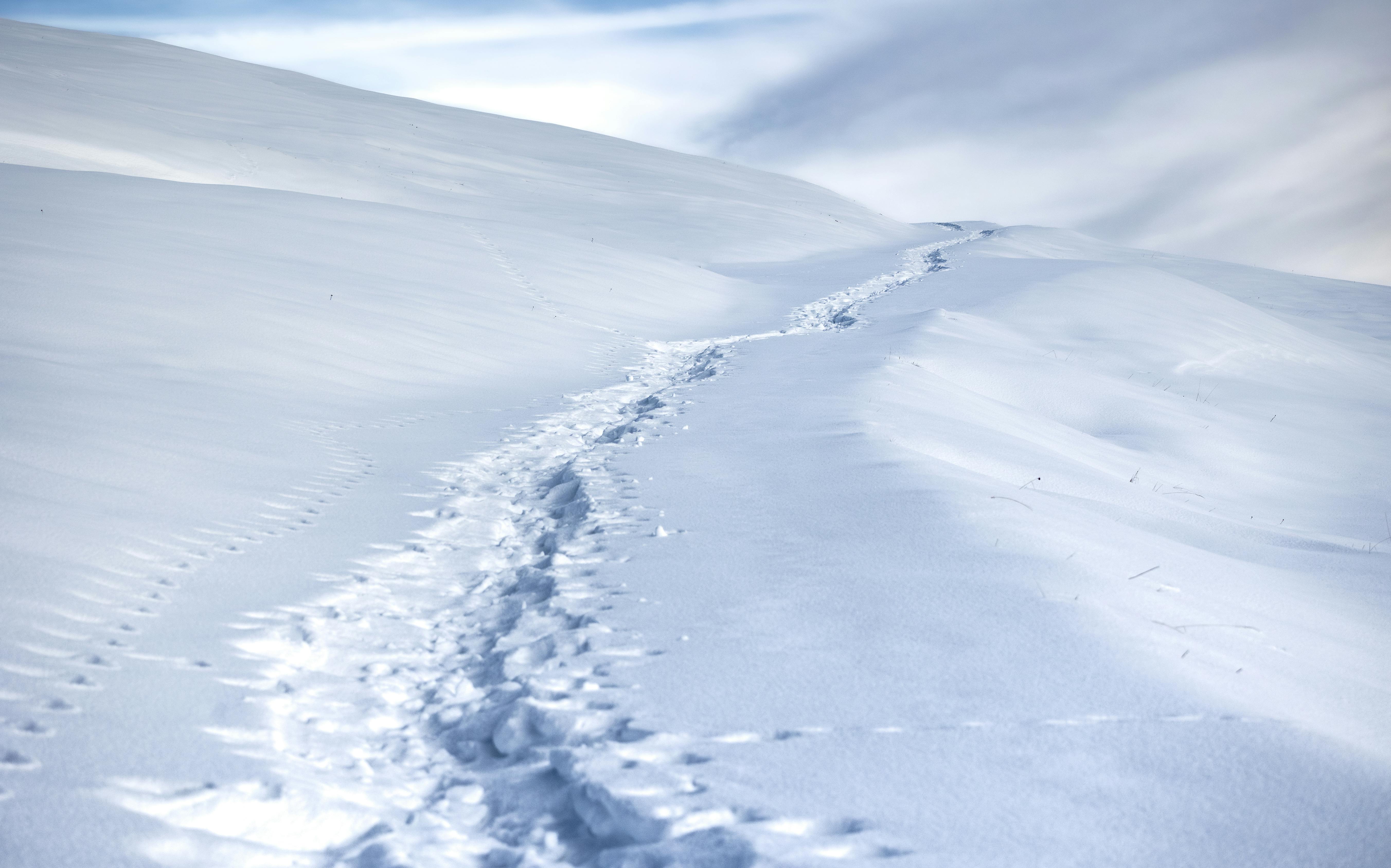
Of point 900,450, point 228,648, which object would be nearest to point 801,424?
point 900,450

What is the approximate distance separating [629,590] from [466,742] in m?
1.08

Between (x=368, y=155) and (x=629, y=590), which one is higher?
(x=368, y=155)

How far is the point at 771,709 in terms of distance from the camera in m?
2.69

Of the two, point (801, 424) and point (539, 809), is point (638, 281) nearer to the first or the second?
point (801, 424)

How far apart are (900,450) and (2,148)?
15.5 meters

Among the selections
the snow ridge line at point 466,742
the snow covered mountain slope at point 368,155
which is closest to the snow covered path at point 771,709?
the snow ridge line at point 466,742

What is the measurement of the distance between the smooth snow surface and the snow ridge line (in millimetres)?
14

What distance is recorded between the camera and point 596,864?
2168mm

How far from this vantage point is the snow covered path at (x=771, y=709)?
7.03 feet

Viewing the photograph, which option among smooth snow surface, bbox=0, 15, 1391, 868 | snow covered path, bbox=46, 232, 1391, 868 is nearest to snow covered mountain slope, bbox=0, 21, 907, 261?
smooth snow surface, bbox=0, 15, 1391, 868

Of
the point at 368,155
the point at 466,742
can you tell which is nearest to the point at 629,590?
the point at 466,742

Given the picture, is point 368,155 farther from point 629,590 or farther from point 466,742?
point 466,742

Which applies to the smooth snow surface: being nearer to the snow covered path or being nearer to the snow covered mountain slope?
the snow covered path

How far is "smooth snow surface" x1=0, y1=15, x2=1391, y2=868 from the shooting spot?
87.5 inches
